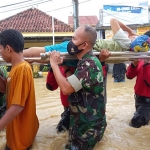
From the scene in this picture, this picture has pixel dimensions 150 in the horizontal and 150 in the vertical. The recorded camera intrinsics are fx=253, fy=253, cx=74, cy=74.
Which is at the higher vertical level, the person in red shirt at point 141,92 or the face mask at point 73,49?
the face mask at point 73,49

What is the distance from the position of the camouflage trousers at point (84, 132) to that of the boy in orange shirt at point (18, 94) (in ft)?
1.64

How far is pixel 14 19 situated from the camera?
19875 mm

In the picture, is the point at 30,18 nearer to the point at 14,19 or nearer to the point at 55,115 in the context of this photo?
the point at 14,19

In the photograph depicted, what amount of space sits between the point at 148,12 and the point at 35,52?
1374 cm

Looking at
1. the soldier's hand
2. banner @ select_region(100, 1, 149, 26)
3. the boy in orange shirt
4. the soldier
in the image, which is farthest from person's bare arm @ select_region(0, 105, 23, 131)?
banner @ select_region(100, 1, 149, 26)

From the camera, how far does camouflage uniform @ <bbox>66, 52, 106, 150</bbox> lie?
252cm

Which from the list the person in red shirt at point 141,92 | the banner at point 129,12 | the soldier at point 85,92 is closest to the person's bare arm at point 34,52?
the soldier at point 85,92

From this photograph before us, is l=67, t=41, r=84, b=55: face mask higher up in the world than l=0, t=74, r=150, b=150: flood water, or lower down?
higher up

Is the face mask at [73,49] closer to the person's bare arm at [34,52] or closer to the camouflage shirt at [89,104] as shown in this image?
the camouflage shirt at [89,104]

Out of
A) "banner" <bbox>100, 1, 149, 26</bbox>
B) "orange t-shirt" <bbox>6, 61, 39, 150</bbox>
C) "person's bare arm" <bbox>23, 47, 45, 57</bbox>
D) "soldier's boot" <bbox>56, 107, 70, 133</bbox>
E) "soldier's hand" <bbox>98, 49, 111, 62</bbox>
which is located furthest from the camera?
"banner" <bbox>100, 1, 149, 26</bbox>

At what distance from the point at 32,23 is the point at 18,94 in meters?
16.8

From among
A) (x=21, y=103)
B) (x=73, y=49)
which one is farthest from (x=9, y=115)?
(x=73, y=49)

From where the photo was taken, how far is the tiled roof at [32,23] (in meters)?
17.5

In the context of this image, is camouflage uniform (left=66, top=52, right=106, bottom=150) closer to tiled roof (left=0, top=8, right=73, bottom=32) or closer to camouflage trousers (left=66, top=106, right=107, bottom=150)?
camouflage trousers (left=66, top=106, right=107, bottom=150)
